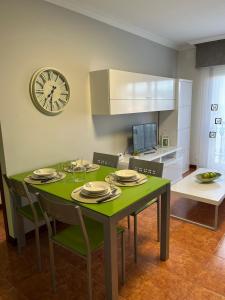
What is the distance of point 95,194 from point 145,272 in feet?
2.99

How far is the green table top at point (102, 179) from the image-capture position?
5.05 feet

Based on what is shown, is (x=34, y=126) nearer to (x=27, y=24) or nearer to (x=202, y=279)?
(x=27, y=24)

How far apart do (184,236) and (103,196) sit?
135 cm

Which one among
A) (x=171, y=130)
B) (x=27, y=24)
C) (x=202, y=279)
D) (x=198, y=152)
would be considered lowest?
(x=202, y=279)

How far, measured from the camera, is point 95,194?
169cm

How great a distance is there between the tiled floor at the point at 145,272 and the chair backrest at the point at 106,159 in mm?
827

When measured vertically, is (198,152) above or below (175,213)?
above

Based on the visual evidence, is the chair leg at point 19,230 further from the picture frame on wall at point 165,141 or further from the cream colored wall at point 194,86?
the cream colored wall at point 194,86

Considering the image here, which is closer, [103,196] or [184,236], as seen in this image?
[103,196]

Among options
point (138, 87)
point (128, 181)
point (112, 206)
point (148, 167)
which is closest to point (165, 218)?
point (128, 181)

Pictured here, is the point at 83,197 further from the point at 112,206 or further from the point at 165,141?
the point at 165,141

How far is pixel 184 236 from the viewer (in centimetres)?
251

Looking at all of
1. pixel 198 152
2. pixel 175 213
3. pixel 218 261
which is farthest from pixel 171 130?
pixel 218 261

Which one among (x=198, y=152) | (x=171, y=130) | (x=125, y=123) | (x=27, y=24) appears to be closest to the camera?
(x=27, y=24)
